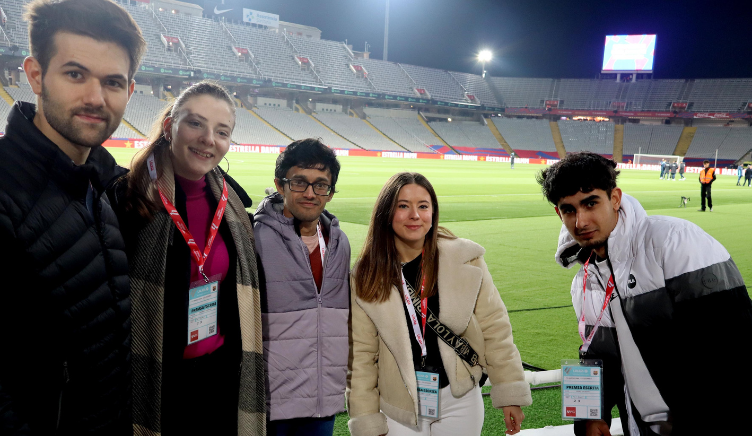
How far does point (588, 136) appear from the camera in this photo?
68.4 m

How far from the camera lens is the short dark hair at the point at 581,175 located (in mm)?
2475

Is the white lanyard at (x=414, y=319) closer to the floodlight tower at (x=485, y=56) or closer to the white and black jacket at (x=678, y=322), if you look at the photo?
the white and black jacket at (x=678, y=322)

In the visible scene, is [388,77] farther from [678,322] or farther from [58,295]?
[58,295]

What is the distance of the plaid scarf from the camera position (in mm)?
2051

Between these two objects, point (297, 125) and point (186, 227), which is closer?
point (186, 227)

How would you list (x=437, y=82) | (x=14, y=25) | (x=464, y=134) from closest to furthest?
(x=14, y=25), (x=464, y=134), (x=437, y=82)

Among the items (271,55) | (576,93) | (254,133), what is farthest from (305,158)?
(576,93)

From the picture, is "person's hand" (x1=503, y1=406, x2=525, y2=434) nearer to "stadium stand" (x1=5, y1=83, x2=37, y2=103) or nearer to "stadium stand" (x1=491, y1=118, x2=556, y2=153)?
"stadium stand" (x1=5, y1=83, x2=37, y2=103)

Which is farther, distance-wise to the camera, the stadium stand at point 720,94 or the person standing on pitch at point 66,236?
the stadium stand at point 720,94

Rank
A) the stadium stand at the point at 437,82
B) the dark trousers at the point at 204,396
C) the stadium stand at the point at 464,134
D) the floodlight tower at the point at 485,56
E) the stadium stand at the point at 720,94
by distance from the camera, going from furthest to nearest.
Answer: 1. the floodlight tower at the point at 485,56
2. the stadium stand at the point at 437,82
3. the stadium stand at the point at 464,134
4. the stadium stand at the point at 720,94
5. the dark trousers at the point at 204,396

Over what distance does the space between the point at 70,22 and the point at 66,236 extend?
69cm

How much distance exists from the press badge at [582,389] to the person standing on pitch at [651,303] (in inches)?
3.9

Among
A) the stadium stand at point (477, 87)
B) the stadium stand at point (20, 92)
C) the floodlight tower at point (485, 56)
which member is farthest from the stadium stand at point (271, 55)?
the floodlight tower at point (485, 56)

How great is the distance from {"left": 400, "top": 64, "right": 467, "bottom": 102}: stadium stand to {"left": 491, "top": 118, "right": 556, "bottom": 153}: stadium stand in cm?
694
